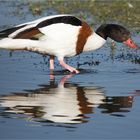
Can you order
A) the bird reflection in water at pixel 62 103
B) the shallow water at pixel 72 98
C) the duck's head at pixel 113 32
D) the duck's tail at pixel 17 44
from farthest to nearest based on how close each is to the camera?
1. the duck's head at pixel 113 32
2. the duck's tail at pixel 17 44
3. the bird reflection in water at pixel 62 103
4. the shallow water at pixel 72 98

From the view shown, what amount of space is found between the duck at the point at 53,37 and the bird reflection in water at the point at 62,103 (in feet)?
3.66

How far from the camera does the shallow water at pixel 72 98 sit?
7.43 m

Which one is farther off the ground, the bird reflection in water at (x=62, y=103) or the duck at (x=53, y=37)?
the duck at (x=53, y=37)

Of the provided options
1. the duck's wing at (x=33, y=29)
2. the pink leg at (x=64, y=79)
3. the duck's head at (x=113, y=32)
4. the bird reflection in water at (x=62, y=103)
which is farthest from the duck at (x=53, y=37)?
the bird reflection in water at (x=62, y=103)

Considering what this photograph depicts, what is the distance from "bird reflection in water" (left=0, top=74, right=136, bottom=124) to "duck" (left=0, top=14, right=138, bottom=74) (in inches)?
43.9

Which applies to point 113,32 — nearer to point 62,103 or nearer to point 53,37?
point 53,37

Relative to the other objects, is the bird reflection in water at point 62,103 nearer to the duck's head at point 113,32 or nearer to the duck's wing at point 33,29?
the duck's wing at point 33,29

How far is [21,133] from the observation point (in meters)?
7.29

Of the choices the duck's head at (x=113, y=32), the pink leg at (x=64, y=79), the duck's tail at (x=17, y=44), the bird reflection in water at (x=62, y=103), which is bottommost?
the bird reflection in water at (x=62, y=103)

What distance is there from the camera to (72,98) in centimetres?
906

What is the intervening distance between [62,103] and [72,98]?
0.42m

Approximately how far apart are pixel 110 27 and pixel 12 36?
1.67 m

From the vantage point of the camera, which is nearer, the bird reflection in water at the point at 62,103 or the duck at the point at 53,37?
the bird reflection in water at the point at 62,103

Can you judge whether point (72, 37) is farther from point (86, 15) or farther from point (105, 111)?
point (86, 15)
